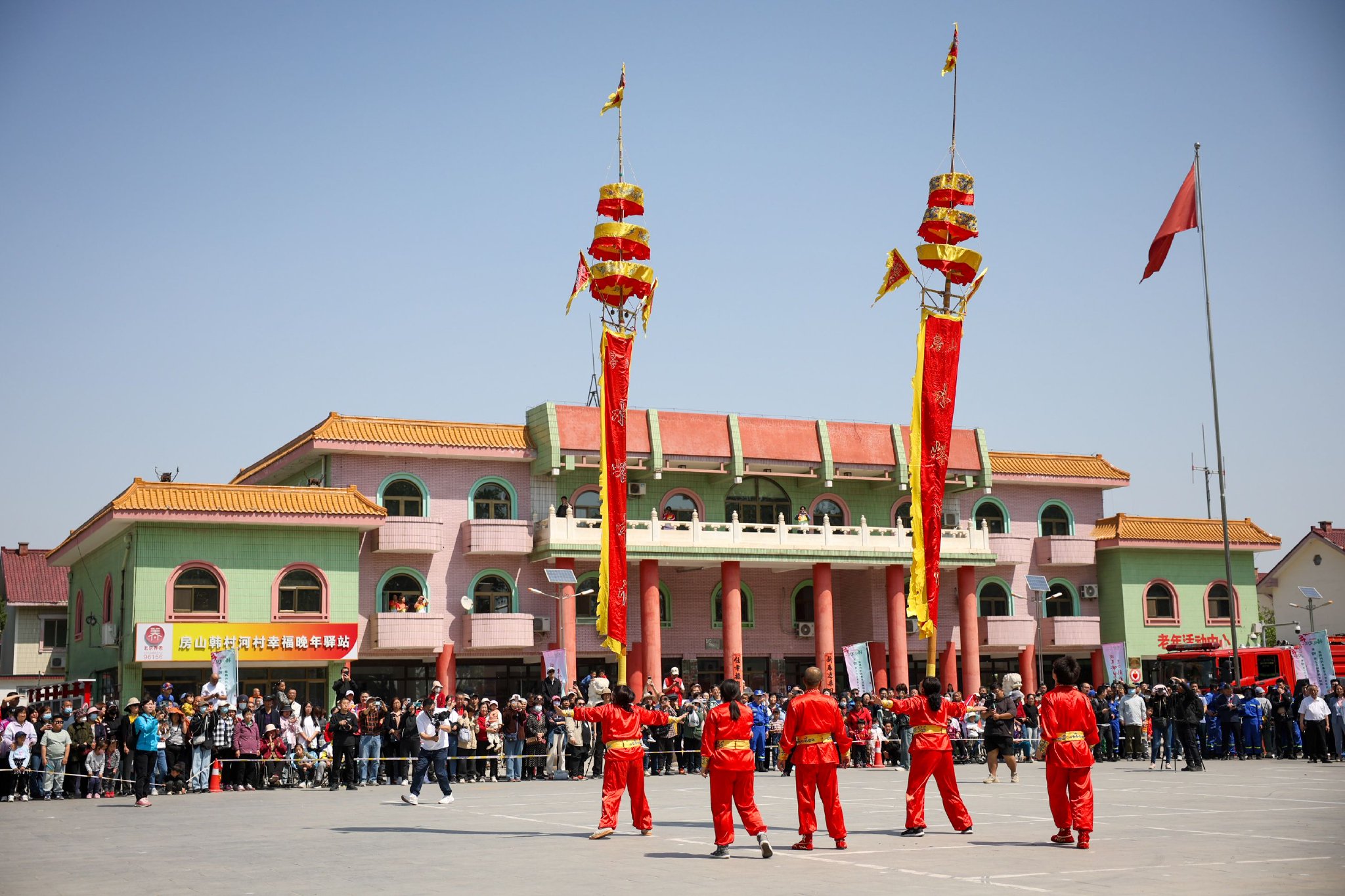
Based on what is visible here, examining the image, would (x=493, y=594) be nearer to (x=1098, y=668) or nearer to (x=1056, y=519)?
(x=1056, y=519)

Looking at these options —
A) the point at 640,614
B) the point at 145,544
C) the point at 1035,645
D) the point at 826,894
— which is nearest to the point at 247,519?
the point at 145,544

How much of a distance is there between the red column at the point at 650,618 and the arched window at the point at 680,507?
245 cm

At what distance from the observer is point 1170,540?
4375cm

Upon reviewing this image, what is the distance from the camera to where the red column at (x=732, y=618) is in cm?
3691

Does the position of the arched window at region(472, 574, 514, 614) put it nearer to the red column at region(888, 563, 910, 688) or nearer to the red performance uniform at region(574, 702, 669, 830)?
the red column at region(888, 563, 910, 688)

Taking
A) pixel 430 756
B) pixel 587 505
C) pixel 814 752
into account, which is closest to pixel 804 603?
pixel 587 505

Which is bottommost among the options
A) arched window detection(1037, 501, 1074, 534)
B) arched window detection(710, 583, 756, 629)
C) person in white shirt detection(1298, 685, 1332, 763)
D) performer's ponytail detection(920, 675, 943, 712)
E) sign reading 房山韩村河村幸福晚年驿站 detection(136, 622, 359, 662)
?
person in white shirt detection(1298, 685, 1332, 763)

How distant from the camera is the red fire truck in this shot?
107 ft

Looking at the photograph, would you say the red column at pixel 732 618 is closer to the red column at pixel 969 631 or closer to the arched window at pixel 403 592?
the red column at pixel 969 631

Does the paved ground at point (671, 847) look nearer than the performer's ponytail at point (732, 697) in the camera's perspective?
Yes

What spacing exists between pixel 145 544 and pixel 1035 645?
2490 centimetres

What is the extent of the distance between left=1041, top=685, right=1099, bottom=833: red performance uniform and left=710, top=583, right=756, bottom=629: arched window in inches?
1024

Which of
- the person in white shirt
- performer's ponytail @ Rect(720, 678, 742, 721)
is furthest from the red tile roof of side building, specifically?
performer's ponytail @ Rect(720, 678, 742, 721)

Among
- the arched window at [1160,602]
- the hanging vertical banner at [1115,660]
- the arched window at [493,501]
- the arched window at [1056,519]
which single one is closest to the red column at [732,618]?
the arched window at [493,501]
